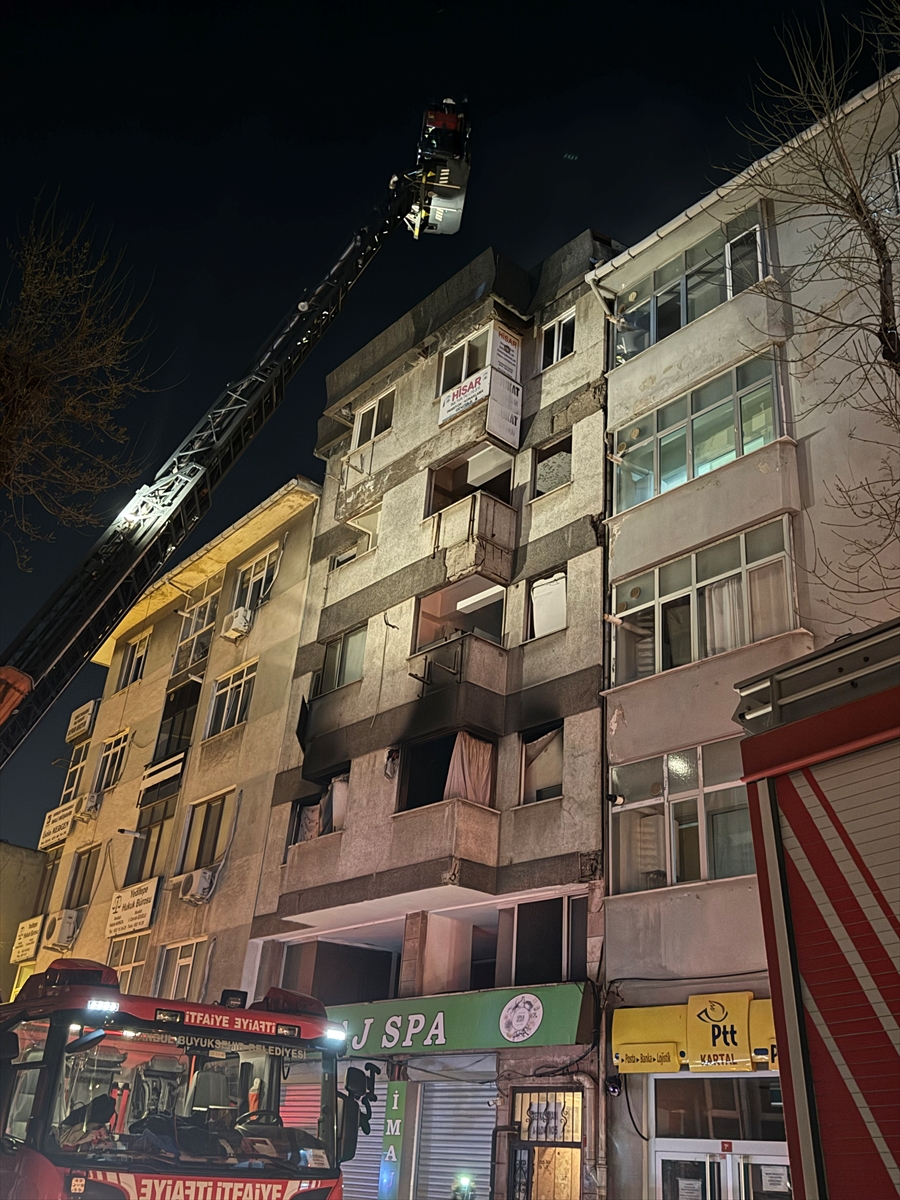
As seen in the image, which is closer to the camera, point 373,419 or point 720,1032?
point 720,1032

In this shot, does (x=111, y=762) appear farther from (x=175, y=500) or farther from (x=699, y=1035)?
(x=699, y=1035)

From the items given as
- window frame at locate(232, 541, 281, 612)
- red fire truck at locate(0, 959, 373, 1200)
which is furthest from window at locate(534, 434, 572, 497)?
red fire truck at locate(0, 959, 373, 1200)

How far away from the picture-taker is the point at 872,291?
1652 cm

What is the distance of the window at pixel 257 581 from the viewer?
1153 inches

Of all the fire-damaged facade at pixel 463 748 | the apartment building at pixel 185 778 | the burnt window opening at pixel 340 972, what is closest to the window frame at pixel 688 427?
the fire-damaged facade at pixel 463 748

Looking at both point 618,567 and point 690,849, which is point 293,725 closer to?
point 618,567

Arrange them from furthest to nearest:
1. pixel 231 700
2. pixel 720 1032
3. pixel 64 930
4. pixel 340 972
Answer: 1. pixel 64 930
2. pixel 231 700
3. pixel 340 972
4. pixel 720 1032

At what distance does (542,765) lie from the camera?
63.1 ft

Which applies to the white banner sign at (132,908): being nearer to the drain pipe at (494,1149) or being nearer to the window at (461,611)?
the window at (461,611)

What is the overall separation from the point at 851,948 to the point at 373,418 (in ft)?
76.1

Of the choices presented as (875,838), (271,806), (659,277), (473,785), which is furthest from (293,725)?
(875,838)

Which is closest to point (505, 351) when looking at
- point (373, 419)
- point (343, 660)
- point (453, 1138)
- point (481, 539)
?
point (373, 419)

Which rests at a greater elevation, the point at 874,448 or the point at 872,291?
the point at 872,291

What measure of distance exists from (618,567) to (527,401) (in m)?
6.31
